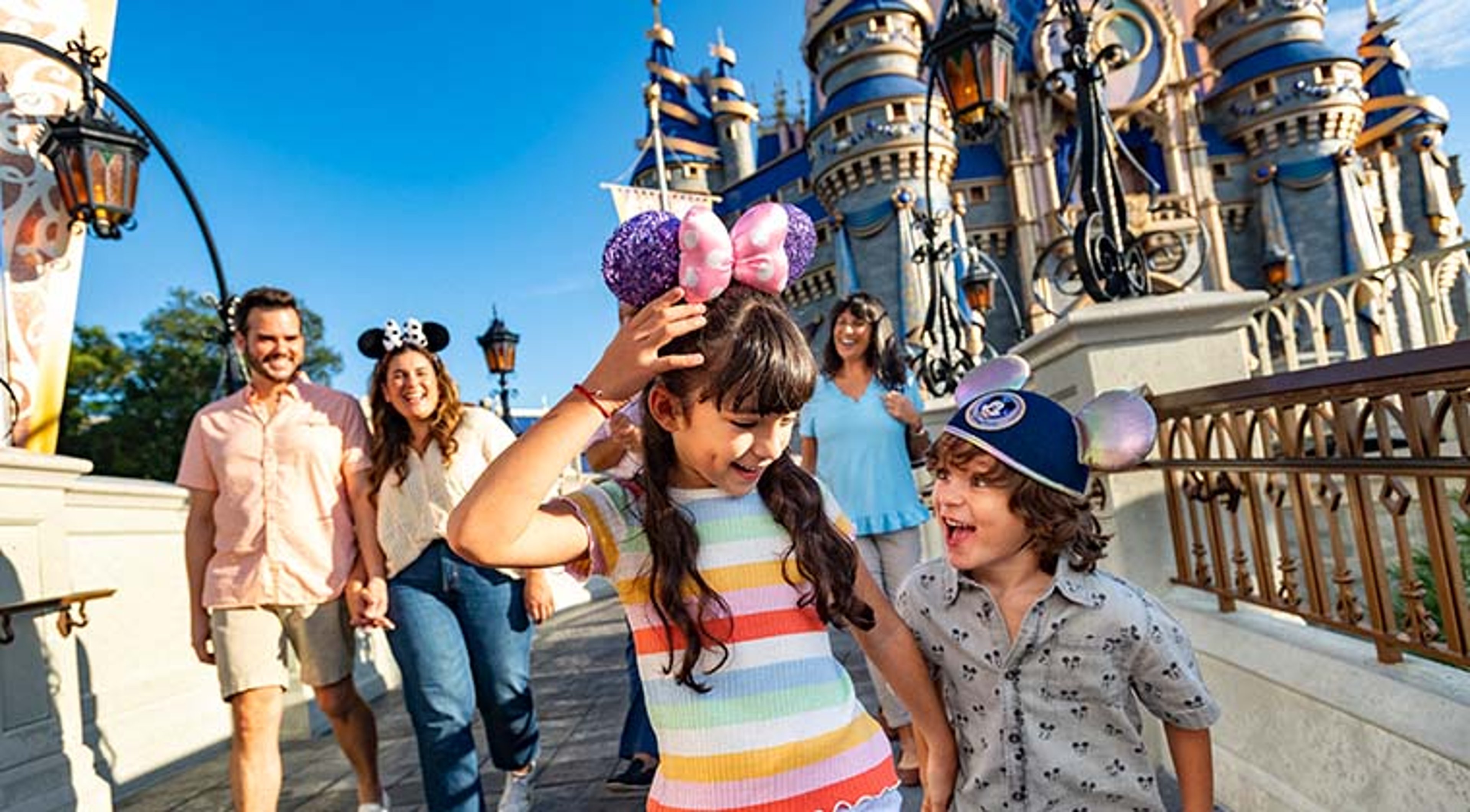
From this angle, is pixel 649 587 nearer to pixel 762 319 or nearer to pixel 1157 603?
pixel 762 319

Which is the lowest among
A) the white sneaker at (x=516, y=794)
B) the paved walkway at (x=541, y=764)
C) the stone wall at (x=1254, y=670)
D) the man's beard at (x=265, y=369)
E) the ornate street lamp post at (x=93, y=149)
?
the paved walkway at (x=541, y=764)

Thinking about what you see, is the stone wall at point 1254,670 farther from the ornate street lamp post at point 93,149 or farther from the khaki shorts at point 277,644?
the ornate street lamp post at point 93,149

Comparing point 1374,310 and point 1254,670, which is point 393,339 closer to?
point 1254,670

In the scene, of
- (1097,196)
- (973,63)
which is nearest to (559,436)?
(1097,196)

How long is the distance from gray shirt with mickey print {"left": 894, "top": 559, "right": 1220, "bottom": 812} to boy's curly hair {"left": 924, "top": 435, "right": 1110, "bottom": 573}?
4 centimetres

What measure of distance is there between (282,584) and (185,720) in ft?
8.63

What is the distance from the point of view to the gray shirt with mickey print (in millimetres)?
1428

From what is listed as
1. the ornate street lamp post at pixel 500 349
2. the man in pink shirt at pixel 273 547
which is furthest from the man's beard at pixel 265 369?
the ornate street lamp post at pixel 500 349

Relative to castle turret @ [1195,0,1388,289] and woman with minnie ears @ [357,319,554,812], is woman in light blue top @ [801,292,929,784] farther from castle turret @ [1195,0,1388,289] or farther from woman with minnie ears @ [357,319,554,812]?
castle turret @ [1195,0,1388,289]

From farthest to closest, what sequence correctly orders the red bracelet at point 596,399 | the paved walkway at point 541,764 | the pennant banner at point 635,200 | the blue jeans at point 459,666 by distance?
1. the pennant banner at point 635,200
2. the paved walkway at point 541,764
3. the blue jeans at point 459,666
4. the red bracelet at point 596,399

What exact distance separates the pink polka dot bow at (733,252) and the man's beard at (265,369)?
7.61 ft

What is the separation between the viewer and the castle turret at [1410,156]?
28.5m

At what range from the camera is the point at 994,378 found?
168 centimetres

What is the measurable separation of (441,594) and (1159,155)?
3167 cm
